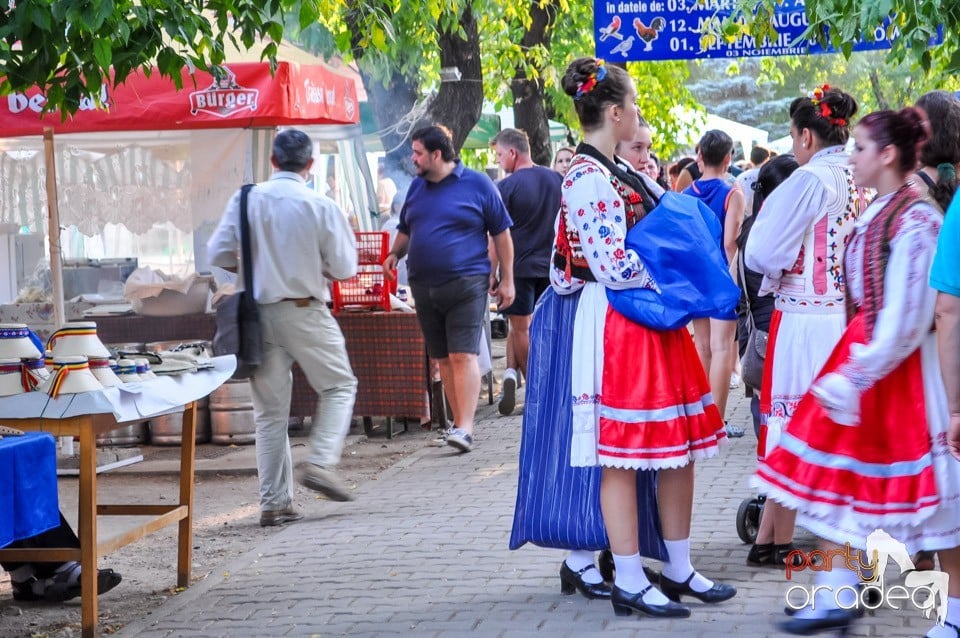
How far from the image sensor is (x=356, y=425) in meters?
10.9

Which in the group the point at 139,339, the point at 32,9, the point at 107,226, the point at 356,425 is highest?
the point at 32,9

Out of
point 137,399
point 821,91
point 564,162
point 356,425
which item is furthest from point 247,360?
point 564,162

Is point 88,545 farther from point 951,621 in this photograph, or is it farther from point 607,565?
point 951,621

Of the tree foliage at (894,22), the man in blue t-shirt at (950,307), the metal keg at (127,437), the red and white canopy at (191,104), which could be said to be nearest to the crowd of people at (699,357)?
the man in blue t-shirt at (950,307)

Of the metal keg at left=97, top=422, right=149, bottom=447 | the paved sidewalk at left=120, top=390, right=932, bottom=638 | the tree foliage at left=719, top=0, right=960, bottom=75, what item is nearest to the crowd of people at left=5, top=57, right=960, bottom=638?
the paved sidewalk at left=120, top=390, right=932, bottom=638

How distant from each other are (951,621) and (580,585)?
1.52m

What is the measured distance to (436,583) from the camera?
571 centimetres

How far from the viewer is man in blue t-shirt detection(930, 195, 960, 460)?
378cm

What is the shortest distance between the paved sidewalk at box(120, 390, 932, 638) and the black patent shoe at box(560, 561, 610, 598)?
4 centimetres

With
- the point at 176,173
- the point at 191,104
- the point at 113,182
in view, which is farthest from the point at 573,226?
the point at 113,182

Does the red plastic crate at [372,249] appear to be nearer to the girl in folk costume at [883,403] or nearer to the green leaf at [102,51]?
the green leaf at [102,51]

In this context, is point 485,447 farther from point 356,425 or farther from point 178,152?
point 178,152

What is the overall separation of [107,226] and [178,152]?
4.61 ft

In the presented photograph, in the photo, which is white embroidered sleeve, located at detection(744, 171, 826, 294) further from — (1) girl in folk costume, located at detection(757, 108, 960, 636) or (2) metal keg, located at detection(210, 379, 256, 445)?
(2) metal keg, located at detection(210, 379, 256, 445)
